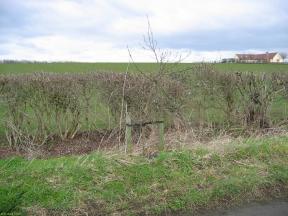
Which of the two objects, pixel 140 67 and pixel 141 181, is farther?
pixel 140 67

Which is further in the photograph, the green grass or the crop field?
→ the crop field

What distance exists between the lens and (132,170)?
6297mm

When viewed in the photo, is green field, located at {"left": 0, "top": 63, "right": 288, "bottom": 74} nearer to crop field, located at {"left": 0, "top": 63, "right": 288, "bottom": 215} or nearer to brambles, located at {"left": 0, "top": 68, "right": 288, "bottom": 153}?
brambles, located at {"left": 0, "top": 68, "right": 288, "bottom": 153}

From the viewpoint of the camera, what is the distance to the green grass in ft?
17.6

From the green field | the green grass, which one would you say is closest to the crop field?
the green grass

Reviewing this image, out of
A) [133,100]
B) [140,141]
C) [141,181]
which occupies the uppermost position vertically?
[133,100]

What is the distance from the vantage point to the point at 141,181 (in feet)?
19.8

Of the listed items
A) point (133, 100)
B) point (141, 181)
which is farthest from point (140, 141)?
point (133, 100)

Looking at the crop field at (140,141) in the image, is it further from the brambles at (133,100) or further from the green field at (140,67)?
the green field at (140,67)

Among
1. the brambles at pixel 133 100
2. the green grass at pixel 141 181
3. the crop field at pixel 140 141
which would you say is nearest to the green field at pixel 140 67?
the brambles at pixel 133 100

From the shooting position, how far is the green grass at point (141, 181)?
5368 millimetres

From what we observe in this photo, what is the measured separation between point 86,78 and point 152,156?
4105 millimetres

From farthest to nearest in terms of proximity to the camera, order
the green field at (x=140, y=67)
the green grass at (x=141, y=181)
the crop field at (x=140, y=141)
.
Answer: the green field at (x=140, y=67)
the crop field at (x=140, y=141)
the green grass at (x=141, y=181)

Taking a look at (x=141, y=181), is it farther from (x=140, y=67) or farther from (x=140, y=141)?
(x=140, y=67)
